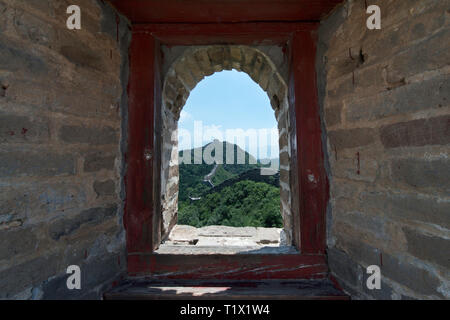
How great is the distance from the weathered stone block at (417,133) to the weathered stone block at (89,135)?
1.50 m

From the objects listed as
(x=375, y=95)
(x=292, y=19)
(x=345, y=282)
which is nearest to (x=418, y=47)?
(x=375, y=95)

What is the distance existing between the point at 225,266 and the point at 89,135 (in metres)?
1.13

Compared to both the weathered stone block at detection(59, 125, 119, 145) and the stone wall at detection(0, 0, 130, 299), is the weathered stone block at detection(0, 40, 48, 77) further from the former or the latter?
the weathered stone block at detection(59, 125, 119, 145)

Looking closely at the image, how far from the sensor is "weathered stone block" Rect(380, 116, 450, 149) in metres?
0.95

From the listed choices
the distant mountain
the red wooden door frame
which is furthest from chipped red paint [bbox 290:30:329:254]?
the distant mountain

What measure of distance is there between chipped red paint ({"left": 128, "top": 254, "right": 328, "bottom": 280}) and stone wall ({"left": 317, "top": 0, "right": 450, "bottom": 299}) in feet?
0.71

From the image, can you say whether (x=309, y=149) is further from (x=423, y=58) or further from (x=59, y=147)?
(x=59, y=147)

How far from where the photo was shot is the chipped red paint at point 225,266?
147 cm

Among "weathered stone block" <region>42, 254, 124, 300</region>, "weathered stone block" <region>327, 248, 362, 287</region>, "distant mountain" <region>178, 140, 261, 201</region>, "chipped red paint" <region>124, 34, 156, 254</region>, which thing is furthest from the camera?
"distant mountain" <region>178, 140, 261, 201</region>

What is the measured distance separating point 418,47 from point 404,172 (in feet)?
1.81

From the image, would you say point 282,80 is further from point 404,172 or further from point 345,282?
point 345,282

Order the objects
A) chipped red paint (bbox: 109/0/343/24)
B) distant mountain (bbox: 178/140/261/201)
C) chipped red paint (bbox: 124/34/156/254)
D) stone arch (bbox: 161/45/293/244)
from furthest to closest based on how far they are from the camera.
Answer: distant mountain (bbox: 178/140/261/201) → stone arch (bbox: 161/45/293/244) → chipped red paint (bbox: 124/34/156/254) → chipped red paint (bbox: 109/0/343/24)

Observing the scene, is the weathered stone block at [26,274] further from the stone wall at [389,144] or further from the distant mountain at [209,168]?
the distant mountain at [209,168]

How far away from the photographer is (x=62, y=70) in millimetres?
1206
